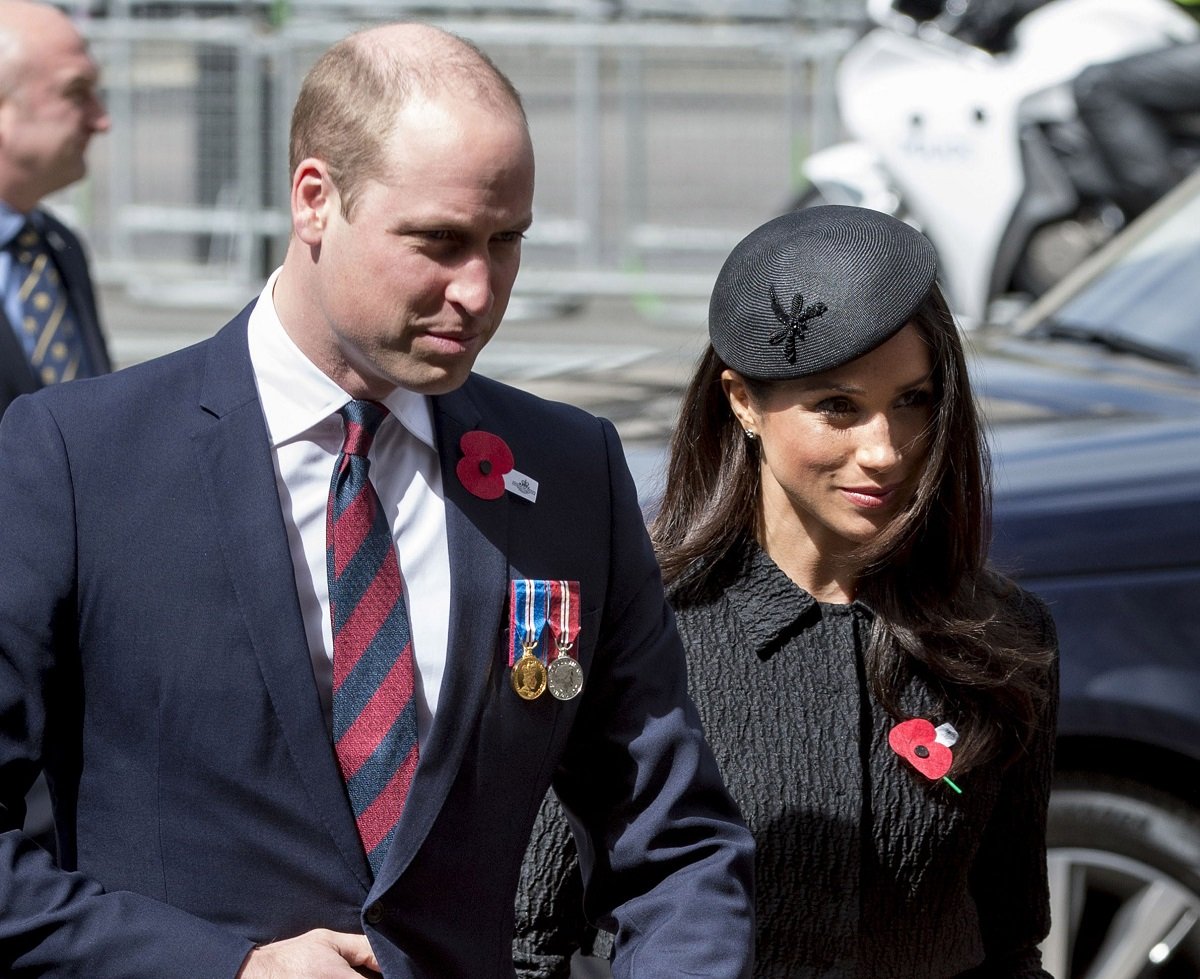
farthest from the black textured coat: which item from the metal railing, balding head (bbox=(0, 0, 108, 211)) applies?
the metal railing

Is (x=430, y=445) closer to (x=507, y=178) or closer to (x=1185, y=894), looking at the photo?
(x=507, y=178)

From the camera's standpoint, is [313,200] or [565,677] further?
[565,677]

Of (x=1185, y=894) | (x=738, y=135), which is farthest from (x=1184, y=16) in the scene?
(x=1185, y=894)

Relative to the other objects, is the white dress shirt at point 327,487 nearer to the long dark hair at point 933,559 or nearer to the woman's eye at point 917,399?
the long dark hair at point 933,559

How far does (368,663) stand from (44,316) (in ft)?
9.47

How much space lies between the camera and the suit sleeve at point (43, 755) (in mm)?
1841

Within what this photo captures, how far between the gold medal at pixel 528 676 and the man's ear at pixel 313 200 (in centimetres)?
48

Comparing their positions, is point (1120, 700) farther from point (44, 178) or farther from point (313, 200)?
point (44, 178)

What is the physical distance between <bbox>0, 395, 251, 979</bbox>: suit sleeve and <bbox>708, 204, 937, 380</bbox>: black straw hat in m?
1.03

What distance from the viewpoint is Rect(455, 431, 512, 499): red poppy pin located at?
2064mm

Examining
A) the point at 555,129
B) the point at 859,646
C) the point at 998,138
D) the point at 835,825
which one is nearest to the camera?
the point at 835,825

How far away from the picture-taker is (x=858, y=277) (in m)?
Result: 2.60

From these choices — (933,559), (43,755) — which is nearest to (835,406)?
(933,559)

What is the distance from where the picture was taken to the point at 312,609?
1.96m
